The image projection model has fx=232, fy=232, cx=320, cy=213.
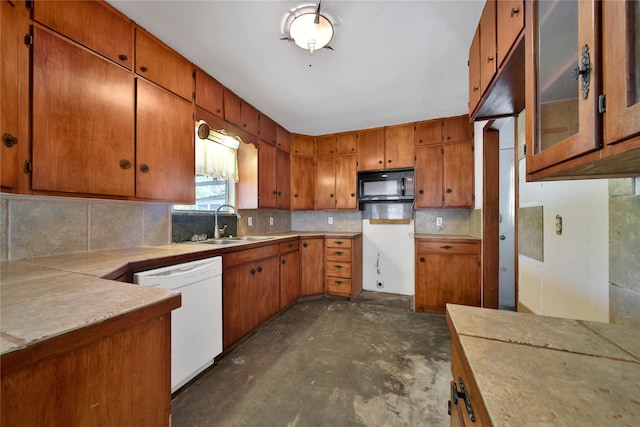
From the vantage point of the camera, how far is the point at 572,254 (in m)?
1.07

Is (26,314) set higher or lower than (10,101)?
lower

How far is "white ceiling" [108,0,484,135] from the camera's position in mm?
1433

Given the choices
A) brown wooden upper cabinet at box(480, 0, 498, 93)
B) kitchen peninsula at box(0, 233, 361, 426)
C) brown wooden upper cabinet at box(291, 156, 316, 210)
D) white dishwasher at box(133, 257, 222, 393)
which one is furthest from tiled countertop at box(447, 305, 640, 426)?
brown wooden upper cabinet at box(291, 156, 316, 210)

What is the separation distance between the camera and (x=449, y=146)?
295 cm

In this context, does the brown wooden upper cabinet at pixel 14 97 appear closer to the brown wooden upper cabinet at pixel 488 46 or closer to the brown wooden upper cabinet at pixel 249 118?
the brown wooden upper cabinet at pixel 249 118

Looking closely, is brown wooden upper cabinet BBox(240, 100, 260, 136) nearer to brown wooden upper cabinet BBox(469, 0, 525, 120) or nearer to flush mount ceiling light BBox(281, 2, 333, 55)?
flush mount ceiling light BBox(281, 2, 333, 55)

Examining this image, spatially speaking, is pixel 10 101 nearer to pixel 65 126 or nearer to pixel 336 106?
pixel 65 126

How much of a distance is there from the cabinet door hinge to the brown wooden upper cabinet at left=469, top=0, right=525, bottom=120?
0.50 metres

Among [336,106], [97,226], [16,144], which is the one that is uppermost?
[336,106]

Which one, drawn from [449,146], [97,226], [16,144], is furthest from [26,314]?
[449,146]

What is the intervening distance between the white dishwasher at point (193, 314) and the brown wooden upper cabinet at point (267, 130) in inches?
68.9

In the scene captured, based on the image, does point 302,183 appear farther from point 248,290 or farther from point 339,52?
point 339,52

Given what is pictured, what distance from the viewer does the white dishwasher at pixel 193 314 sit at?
1427 mm

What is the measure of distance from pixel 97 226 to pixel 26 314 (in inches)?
51.3
